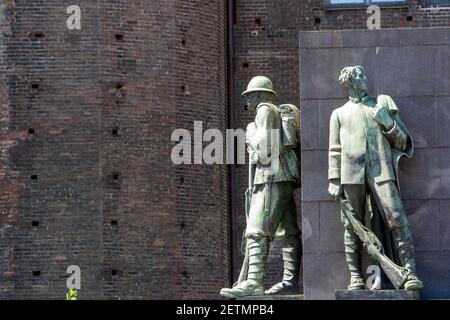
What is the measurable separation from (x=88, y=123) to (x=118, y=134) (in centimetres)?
54

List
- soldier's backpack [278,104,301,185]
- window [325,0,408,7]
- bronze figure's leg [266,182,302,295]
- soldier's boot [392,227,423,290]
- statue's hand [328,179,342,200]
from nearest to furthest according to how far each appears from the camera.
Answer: soldier's boot [392,227,423,290] < statue's hand [328,179,342,200] < soldier's backpack [278,104,301,185] < bronze figure's leg [266,182,302,295] < window [325,0,408,7]

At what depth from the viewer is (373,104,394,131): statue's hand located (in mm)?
29047

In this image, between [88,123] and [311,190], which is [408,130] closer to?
[311,190]

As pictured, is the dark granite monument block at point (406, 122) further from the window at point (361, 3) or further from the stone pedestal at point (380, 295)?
the window at point (361, 3)

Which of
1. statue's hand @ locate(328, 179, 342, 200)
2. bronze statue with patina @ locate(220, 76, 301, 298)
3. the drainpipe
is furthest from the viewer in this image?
the drainpipe

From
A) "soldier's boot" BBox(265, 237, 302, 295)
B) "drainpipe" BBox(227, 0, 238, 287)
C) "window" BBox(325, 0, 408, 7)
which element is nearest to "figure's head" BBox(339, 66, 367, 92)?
"soldier's boot" BBox(265, 237, 302, 295)

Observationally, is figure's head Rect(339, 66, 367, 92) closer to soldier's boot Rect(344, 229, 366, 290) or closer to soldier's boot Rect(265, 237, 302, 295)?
soldier's boot Rect(344, 229, 366, 290)

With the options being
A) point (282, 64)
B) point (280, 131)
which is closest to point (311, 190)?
point (280, 131)

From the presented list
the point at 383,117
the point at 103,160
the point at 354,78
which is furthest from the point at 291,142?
the point at 103,160

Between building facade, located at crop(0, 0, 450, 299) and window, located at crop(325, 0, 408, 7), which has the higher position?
window, located at crop(325, 0, 408, 7)

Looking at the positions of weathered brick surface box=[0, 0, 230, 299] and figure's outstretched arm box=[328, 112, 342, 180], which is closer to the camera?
figure's outstretched arm box=[328, 112, 342, 180]

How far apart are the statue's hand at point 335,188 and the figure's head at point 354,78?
1.11 m

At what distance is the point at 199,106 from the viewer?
42969 millimetres

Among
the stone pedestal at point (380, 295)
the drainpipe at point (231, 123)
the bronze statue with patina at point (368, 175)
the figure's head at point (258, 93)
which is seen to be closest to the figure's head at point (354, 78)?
the bronze statue with patina at point (368, 175)
